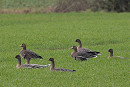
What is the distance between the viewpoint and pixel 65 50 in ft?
62.3

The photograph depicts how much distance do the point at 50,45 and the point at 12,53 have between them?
3.14 m

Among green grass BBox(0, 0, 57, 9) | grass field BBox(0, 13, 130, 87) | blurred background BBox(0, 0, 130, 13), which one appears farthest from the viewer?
green grass BBox(0, 0, 57, 9)

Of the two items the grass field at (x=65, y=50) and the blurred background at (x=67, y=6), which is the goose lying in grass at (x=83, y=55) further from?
the blurred background at (x=67, y=6)

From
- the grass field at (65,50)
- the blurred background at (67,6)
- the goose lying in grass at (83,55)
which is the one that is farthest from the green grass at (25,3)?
the goose lying in grass at (83,55)

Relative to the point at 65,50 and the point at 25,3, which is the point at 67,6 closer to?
the point at 25,3

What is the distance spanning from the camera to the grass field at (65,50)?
12219 millimetres

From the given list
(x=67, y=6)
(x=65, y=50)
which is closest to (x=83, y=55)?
(x=65, y=50)

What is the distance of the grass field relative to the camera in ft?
40.1

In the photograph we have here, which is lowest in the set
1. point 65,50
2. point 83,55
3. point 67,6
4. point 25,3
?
point 65,50

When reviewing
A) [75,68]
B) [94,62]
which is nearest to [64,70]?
[75,68]

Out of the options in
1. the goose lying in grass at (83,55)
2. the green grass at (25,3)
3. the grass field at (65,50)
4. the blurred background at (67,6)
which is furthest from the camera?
the green grass at (25,3)

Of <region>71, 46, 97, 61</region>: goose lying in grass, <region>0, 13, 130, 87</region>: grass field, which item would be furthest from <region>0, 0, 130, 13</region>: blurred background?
<region>71, 46, 97, 61</region>: goose lying in grass

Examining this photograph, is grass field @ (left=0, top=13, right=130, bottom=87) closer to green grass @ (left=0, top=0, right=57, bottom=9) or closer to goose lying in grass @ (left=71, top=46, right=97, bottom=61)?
goose lying in grass @ (left=71, top=46, right=97, bottom=61)

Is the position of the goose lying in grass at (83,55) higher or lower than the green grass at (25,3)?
lower
